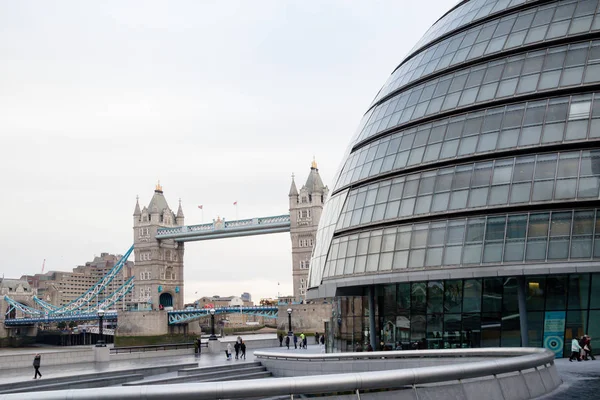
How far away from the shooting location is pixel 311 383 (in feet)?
40.1

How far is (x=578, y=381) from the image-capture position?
731 inches

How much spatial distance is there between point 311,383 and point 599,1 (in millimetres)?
26993

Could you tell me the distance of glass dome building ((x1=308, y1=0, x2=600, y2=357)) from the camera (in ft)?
93.0

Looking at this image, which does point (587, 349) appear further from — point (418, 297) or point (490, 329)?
point (418, 297)

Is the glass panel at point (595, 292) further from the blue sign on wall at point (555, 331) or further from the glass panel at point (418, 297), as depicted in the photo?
the glass panel at point (418, 297)

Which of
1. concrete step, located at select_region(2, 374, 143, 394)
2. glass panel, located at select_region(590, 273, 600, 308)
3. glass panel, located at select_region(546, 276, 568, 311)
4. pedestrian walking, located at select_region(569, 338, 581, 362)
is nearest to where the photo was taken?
pedestrian walking, located at select_region(569, 338, 581, 362)

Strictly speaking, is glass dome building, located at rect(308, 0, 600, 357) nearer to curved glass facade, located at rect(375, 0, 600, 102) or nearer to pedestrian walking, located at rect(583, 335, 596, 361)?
curved glass facade, located at rect(375, 0, 600, 102)

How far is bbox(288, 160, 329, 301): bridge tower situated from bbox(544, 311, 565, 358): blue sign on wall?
139 meters

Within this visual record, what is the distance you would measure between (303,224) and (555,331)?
14244 cm

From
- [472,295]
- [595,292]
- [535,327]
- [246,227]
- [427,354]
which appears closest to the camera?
[427,354]

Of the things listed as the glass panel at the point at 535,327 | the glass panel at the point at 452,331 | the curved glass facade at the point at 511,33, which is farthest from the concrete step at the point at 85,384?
the curved glass facade at the point at 511,33

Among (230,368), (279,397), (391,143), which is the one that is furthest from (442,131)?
(279,397)

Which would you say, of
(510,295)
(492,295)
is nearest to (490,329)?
(492,295)

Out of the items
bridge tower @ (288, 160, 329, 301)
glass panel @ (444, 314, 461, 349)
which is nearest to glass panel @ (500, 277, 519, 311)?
glass panel @ (444, 314, 461, 349)
